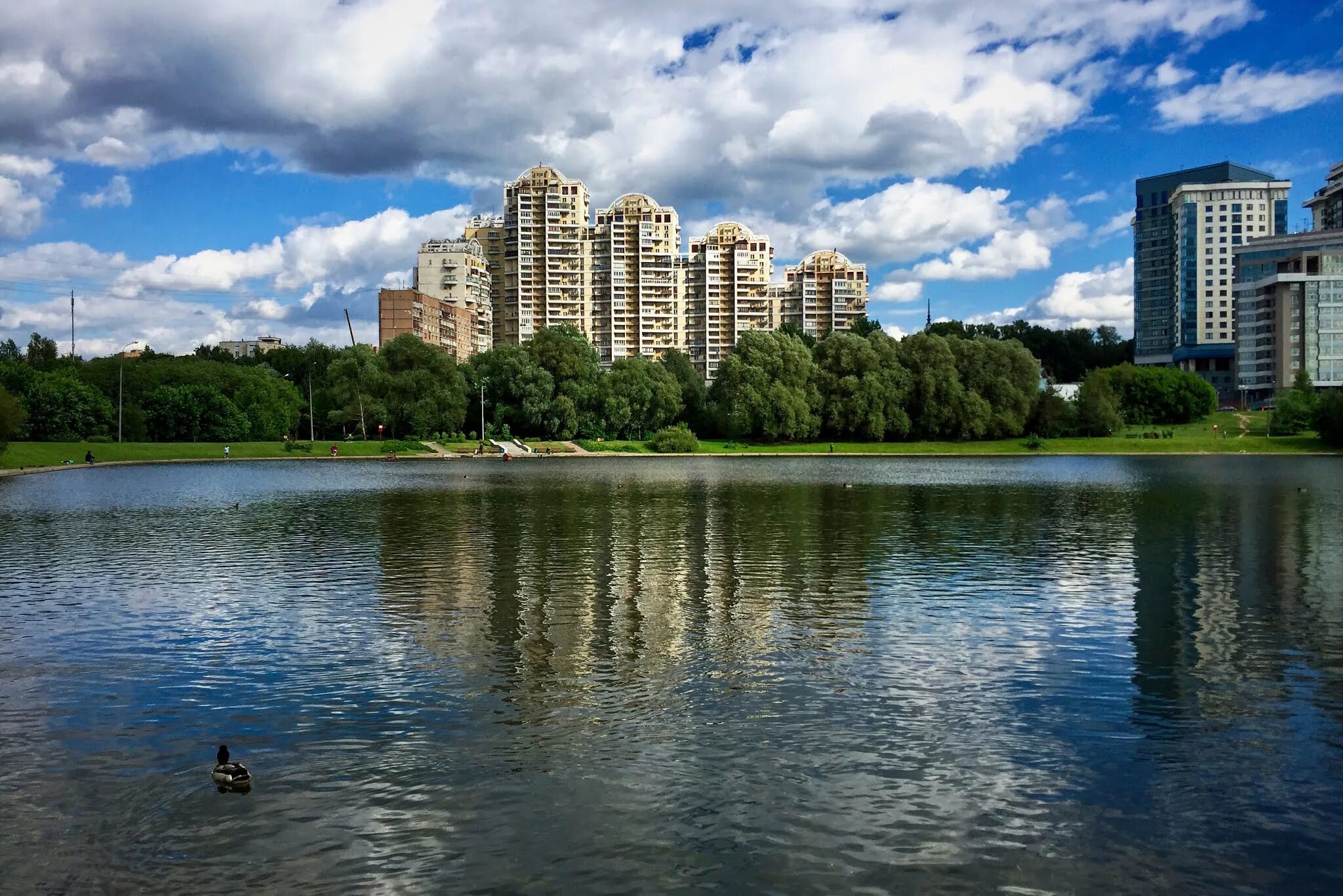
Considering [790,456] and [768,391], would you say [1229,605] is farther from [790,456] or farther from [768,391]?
[768,391]

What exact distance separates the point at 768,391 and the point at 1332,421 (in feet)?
195

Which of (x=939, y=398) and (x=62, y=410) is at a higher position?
(x=939, y=398)

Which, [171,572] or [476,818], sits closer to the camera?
[476,818]

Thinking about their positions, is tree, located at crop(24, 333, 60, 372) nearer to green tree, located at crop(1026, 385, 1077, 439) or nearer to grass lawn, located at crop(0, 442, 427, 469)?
grass lawn, located at crop(0, 442, 427, 469)

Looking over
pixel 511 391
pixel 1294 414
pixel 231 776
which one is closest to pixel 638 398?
pixel 511 391

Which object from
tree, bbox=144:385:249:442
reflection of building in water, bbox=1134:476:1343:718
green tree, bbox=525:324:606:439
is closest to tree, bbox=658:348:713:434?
green tree, bbox=525:324:606:439

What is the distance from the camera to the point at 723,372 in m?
126

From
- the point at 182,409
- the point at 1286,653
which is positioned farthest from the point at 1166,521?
the point at 182,409

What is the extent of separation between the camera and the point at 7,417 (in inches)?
3066

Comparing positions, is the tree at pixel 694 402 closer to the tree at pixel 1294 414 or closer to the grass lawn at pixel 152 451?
the grass lawn at pixel 152 451

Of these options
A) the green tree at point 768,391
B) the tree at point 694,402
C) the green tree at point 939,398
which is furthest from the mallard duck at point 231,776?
the tree at point 694,402

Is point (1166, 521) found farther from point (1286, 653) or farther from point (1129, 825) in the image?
point (1129, 825)

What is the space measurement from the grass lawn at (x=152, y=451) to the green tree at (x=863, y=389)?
47750 millimetres

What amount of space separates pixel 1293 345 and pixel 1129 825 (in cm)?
18907
